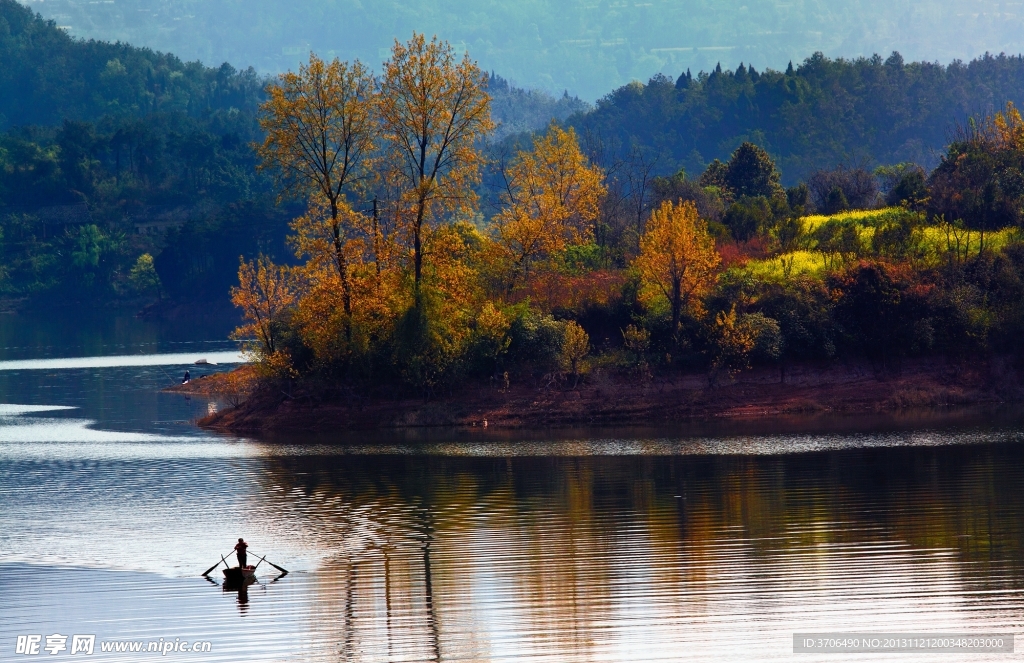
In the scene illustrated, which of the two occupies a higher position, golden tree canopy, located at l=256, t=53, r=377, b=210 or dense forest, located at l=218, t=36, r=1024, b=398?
golden tree canopy, located at l=256, t=53, r=377, b=210

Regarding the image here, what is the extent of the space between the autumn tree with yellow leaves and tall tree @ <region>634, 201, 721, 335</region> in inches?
261

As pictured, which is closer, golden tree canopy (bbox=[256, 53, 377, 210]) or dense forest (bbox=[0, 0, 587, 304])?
golden tree canopy (bbox=[256, 53, 377, 210])

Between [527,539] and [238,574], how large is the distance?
8.17 meters

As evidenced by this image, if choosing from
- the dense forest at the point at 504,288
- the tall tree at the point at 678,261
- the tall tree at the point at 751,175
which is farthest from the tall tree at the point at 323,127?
the tall tree at the point at 751,175

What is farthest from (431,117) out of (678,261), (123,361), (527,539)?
(123,361)

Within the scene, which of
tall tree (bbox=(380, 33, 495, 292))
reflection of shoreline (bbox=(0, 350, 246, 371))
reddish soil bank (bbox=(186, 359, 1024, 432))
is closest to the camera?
reddish soil bank (bbox=(186, 359, 1024, 432))

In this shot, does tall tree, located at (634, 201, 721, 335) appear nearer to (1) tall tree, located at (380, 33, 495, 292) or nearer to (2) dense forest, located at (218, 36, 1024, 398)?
(2) dense forest, located at (218, 36, 1024, 398)

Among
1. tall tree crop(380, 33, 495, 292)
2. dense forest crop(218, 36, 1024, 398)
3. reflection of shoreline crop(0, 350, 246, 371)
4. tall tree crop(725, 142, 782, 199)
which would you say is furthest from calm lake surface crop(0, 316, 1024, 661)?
reflection of shoreline crop(0, 350, 246, 371)

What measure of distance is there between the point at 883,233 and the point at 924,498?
3201 centimetres

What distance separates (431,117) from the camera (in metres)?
64.1

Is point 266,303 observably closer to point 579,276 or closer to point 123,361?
point 579,276

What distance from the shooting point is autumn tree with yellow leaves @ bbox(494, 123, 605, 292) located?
68688mm

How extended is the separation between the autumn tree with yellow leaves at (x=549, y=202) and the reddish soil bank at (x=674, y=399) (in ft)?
30.4

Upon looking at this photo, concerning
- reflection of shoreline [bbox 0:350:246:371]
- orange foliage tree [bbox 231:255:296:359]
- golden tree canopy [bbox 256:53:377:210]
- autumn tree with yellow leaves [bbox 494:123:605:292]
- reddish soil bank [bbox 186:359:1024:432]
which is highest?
golden tree canopy [bbox 256:53:377:210]
